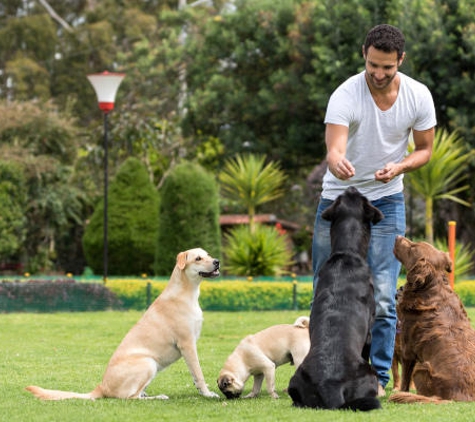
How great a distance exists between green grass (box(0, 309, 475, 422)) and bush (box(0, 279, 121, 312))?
0.47 m

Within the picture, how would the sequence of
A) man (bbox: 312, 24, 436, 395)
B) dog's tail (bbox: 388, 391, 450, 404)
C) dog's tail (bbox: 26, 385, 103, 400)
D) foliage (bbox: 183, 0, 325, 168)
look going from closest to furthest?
dog's tail (bbox: 388, 391, 450, 404), man (bbox: 312, 24, 436, 395), dog's tail (bbox: 26, 385, 103, 400), foliage (bbox: 183, 0, 325, 168)

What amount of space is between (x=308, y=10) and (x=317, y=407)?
24.0m

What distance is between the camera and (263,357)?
24.4 feet

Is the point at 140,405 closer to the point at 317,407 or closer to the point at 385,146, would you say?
the point at 317,407

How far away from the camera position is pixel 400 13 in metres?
25.9

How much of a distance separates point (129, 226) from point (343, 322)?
17.2 meters

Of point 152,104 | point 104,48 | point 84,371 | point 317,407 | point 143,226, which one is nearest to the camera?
point 317,407

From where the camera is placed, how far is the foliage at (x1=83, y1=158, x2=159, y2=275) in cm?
2283

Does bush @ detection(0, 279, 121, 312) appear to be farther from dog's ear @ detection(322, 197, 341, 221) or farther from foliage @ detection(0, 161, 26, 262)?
dog's ear @ detection(322, 197, 341, 221)

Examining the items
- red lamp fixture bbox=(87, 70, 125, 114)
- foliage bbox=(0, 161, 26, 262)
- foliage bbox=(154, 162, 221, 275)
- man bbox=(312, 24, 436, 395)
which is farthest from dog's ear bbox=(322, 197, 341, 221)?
foliage bbox=(0, 161, 26, 262)

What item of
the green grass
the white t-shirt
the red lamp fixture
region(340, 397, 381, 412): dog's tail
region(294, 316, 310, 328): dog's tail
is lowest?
the green grass

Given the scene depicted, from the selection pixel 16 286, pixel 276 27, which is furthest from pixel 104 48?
pixel 16 286

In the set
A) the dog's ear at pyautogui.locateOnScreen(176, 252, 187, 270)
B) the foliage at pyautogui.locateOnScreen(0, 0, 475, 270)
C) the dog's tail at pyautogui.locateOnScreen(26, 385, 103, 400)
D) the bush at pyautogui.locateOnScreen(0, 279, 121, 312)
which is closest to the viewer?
the dog's tail at pyautogui.locateOnScreen(26, 385, 103, 400)

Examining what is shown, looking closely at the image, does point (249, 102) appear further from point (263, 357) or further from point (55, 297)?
point (263, 357)
